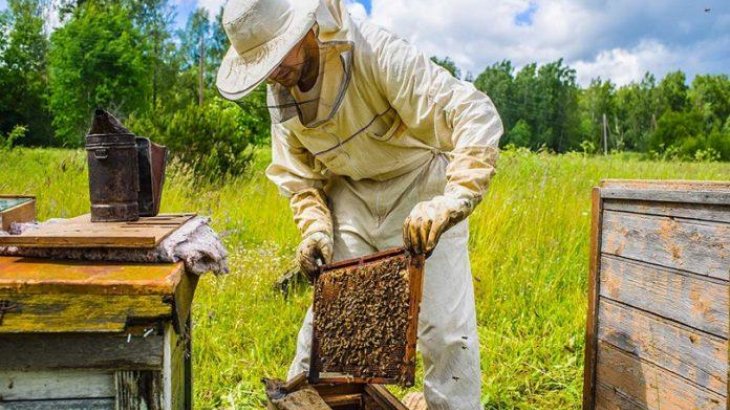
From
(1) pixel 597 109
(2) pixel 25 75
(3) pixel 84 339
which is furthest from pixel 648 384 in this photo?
(1) pixel 597 109

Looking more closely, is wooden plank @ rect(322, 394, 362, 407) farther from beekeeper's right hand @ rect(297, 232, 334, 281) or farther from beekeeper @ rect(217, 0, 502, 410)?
beekeeper's right hand @ rect(297, 232, 334, 281)

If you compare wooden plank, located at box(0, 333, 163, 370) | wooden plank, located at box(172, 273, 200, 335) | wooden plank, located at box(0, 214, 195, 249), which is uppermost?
wooden plank, located at box(0, 214, 195, 249)

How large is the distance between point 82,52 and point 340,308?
29783 millimetres

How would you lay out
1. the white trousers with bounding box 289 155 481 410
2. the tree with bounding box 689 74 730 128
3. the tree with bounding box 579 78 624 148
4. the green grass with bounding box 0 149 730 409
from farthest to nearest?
the tree with bounding box 579 78 624 148 < the tree with bounding box 689 74 730 128 < the green grass with bounding box 0 149 730 409 < the white trousers with bounding box 289 155 481 410

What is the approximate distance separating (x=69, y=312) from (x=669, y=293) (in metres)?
1.88

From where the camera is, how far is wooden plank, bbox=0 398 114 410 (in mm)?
1308

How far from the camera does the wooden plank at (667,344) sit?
182 centimetres

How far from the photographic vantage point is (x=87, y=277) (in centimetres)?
132

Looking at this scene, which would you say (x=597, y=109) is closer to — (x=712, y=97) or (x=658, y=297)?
(x=712, y=97)

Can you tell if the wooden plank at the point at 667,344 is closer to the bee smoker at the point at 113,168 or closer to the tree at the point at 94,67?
the bee smoker at the point at 113,168

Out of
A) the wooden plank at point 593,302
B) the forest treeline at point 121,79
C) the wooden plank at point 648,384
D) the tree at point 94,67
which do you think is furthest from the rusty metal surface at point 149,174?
the tree at point 94,67

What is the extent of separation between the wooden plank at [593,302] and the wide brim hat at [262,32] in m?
1.40

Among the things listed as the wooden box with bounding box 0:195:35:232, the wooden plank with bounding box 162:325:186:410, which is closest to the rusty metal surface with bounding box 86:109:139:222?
the wooden box with bounding box 0:195:35:232

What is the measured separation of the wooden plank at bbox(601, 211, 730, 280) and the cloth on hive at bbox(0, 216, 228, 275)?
1520 millimetres
